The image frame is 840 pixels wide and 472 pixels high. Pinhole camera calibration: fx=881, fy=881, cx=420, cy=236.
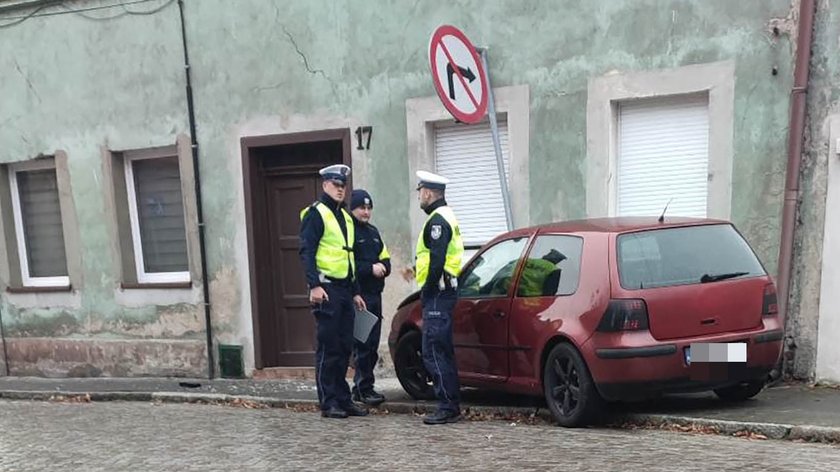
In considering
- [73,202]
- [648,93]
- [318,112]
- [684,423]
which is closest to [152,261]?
[73,202]

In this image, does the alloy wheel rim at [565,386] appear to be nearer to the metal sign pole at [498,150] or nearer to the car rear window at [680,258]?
the car rear window at [680,258]

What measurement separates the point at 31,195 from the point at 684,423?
A: 32.2 feet

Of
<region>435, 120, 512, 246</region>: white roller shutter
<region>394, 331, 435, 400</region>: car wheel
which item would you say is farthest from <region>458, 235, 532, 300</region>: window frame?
<region>435, 120, 512, 246</region>: white roller shutter

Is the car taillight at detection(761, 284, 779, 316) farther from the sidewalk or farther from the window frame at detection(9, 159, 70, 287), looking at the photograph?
the window frame at detection(9, 159, 70, 287)

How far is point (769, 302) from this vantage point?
6.18 metres

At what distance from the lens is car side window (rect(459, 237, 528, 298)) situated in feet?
22.5

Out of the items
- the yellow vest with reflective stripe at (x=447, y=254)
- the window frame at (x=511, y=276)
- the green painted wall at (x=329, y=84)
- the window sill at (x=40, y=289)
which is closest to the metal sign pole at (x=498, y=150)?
the green painted wall at (x=329, y=84)

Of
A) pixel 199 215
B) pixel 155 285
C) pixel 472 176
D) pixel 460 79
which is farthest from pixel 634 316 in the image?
pixel 155 285

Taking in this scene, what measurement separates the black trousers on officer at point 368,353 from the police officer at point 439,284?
1001 millimetres

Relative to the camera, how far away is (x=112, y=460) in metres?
6.24

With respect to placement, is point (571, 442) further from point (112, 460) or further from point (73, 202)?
point (73, 202)

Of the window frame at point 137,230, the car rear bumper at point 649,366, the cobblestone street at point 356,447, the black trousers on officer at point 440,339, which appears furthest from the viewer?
the window frame at point 137,230

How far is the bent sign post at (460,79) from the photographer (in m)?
7.57

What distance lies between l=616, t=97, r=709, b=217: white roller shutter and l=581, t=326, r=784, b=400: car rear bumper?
241cm
